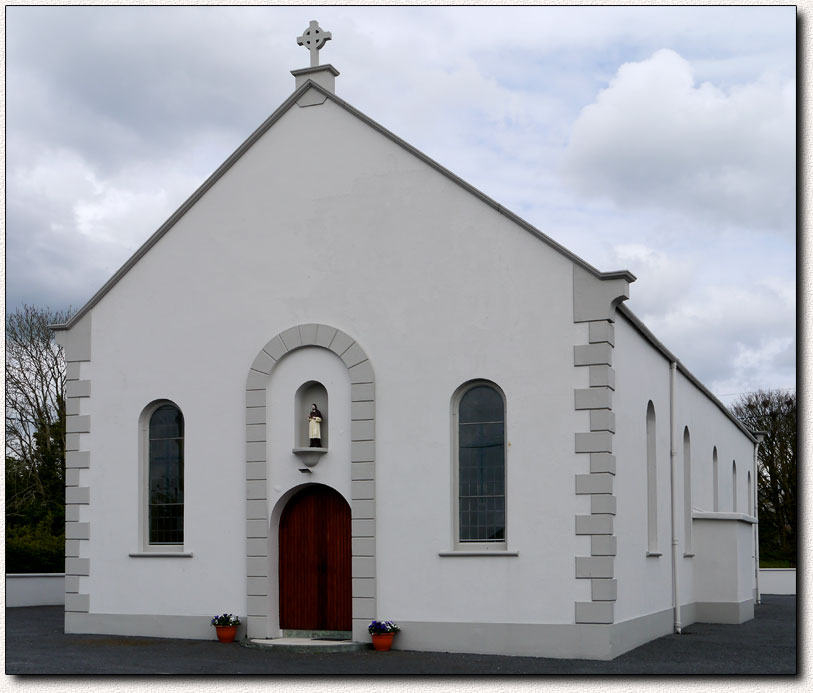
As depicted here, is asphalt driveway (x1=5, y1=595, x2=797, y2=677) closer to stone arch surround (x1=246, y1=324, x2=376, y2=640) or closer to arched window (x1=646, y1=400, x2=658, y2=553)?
stone arch surround (x1=246, y1=324, x2=376, y2=640)

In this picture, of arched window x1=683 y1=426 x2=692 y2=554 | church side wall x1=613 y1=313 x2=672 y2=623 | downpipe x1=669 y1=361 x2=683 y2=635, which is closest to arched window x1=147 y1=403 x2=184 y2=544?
church side wall x1=613 y1=313 x2=672 y2=623

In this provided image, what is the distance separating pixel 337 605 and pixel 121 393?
17.9 feet

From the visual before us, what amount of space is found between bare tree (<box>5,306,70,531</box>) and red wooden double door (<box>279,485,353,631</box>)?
18.4 meters

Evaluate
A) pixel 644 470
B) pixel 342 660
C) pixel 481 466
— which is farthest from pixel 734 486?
pixel 342 660

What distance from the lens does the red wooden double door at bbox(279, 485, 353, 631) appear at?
18.0 metres

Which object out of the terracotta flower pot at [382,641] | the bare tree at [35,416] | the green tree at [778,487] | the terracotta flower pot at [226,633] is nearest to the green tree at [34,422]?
the bare tree at [35,416]

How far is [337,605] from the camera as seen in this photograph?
59.1 ft

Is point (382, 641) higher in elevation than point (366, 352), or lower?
lower

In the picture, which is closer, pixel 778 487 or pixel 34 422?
pixel 34 422

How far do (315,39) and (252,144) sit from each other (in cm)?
208

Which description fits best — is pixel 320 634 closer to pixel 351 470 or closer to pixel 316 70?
pixel 351 470

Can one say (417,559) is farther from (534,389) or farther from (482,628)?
(534,389)

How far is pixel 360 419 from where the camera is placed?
1789 cm

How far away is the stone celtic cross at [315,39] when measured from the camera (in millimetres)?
19250
